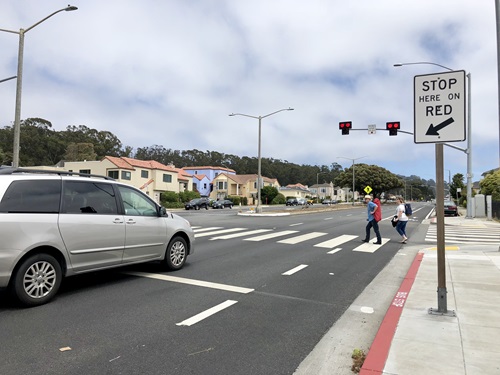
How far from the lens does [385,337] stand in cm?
441

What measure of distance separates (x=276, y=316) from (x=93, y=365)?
2.47 metres

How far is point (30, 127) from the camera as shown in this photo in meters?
→ 87.6

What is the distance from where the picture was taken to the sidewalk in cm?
366

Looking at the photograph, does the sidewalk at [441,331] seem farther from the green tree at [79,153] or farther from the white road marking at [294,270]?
the green tree at [79,153]

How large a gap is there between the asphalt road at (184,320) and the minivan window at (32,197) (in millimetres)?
1394

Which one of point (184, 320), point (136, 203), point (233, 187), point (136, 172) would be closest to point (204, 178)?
point (233, 187)

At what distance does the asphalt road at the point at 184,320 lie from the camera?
12.5ft

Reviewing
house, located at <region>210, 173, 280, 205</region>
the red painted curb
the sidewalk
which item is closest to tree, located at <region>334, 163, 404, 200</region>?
house, located at <region>210, 173, 280, 205</region>

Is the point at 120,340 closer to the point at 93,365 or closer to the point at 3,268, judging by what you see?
the point at 93,365

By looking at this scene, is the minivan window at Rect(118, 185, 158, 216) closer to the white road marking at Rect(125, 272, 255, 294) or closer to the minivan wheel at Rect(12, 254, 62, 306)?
the white road marking at Rect(125, 272, 255, 294)

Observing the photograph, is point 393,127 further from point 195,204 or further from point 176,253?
point 195,204

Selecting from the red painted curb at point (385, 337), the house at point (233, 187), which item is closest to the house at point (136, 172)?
the house at point (233, 187)

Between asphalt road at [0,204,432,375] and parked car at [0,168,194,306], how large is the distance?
1.45ft

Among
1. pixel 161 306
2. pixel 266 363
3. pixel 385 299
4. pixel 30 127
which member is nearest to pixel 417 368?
pixel 266 363
